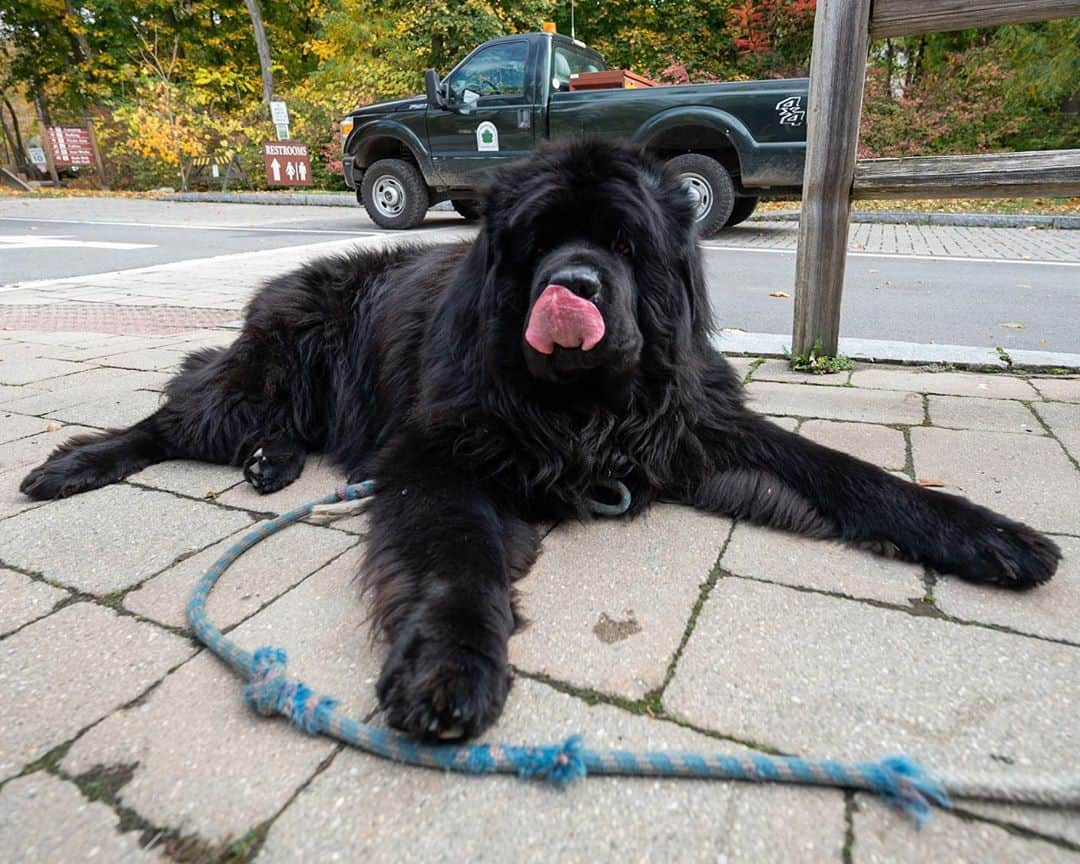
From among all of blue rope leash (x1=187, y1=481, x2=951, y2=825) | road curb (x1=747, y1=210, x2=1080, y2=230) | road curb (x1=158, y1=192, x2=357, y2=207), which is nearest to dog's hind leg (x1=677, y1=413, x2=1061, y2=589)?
blue rope leash (x1=187, y1=481, x2=951, y2=825)

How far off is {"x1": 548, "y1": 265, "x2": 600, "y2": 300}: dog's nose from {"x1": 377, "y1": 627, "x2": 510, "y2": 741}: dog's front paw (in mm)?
872

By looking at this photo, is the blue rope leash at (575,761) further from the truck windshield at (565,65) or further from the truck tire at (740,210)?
the truck tire at (740,210)

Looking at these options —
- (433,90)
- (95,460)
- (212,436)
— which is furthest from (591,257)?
(433,90)

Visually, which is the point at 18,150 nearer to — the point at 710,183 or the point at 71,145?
the point at 71,145

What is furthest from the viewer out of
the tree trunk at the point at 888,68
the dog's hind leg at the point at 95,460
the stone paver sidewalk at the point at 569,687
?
the tree trunk at the point at 888,68

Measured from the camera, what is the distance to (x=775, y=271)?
6473mm

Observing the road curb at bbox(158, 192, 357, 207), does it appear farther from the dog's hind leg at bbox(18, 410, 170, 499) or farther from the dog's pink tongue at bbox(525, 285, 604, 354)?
the dog's pink tongue at bbox(525, 285, 604, 354)

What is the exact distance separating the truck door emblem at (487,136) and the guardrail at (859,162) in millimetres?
6062

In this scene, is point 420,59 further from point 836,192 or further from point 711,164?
point 836,192

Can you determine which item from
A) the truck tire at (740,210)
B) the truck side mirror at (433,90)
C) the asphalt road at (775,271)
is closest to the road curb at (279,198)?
the asphalt road at (775,271)

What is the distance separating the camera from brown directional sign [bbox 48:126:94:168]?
69.3 feet

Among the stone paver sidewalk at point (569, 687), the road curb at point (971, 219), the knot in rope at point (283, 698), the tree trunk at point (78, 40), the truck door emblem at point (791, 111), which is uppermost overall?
the tree trunk at point (78, 40)

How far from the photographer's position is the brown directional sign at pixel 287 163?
51.4 ft

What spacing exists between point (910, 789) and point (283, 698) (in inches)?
41.3
